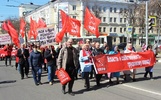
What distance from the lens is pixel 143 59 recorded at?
11742mm

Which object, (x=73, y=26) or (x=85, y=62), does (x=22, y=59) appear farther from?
(x=73, y=26)

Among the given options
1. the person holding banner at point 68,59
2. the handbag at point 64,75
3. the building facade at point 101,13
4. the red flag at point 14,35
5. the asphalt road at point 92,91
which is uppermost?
the building facade at point 101,13

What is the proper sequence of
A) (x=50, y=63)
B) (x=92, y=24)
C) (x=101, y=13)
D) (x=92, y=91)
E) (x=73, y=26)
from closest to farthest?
1. (x=92, y=91)
2. (x=50, y=63)
3. (x=92, y=24)
4. (x=73, y=26)
5. (x=101, y=13)

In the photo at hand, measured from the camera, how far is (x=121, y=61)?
11.1 meters

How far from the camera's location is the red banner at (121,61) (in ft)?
34.2

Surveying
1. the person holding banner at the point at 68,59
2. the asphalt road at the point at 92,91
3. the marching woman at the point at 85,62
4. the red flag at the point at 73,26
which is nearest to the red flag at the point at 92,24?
the red flag at the point at 73,26

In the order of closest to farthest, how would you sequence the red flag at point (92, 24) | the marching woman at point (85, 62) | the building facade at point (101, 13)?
the marching woman at point (85, 62) → the red flag at point (92, 24) → the building facade at point (101, 13)

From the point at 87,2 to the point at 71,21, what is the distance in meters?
61.5

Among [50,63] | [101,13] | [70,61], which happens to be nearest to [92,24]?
[50,63]

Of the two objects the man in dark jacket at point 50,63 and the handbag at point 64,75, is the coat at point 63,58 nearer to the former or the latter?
the handbag at point 64,75

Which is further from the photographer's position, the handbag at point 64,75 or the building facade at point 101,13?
the building facade at point 101,13

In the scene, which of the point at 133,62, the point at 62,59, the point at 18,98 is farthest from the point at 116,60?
the point at 18,98

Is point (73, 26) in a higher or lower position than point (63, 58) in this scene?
higher

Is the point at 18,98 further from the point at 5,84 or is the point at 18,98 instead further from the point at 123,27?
the point at 123,27
